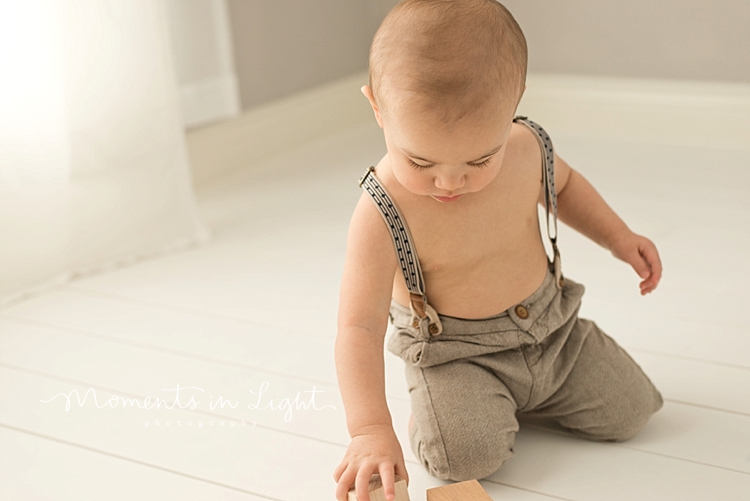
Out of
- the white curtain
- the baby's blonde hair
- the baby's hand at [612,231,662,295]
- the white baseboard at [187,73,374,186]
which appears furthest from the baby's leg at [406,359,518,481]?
the white baseboard at [187,73,374,186]

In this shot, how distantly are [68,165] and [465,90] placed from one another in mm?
930

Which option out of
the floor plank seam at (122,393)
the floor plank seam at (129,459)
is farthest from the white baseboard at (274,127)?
the floor plank seam at (129,459)

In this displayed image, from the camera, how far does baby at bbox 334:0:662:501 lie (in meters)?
0.72

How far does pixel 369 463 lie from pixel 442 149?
28 cm

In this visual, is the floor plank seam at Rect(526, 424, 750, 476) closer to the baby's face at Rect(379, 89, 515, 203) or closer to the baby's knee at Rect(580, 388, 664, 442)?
the baby's knee at Rect(580, 388, 664, 442)

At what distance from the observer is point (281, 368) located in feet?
3.74

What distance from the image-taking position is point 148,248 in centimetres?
156

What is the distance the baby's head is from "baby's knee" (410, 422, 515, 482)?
27cm

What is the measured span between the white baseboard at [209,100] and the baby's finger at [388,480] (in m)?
1.23

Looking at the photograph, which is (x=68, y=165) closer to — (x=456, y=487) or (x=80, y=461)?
(x=80, y=461)

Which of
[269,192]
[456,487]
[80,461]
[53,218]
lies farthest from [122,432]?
[269,192]

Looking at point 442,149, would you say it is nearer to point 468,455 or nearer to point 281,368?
point 468,455

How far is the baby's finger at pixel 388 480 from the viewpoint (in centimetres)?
73

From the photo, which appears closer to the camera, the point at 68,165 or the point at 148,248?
the point at 68,165
